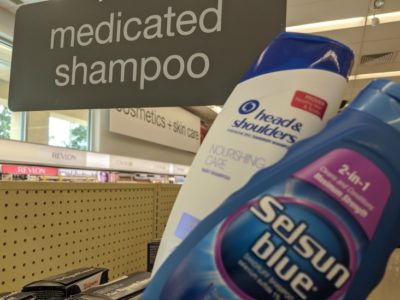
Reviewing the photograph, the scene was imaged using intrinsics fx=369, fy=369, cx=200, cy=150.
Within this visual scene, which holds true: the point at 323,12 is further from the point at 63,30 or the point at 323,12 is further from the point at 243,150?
the point at 243,150

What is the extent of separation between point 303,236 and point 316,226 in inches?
0.6

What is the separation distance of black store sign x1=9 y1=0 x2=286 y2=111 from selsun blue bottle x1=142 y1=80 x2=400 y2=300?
2.08ft

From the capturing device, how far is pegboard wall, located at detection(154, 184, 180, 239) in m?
1.51

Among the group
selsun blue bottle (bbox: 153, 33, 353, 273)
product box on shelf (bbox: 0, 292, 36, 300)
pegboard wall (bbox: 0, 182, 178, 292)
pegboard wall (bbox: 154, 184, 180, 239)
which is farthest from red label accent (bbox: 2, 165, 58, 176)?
selsun blue bottle (bbox: 153, 33, 353, 273)

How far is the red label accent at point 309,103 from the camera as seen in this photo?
16.0 inches

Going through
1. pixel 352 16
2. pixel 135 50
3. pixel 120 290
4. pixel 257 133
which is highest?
pixel 352 16

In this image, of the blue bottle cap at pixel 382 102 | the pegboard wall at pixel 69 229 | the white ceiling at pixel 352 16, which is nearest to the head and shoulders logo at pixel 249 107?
the blue bottle cap at pixel 382 102

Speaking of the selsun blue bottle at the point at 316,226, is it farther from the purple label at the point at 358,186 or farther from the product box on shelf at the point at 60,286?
the product box on shelf at the point at 60,286

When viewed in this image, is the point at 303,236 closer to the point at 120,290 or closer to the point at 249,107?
the point at 249,107

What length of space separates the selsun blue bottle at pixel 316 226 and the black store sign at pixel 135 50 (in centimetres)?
63

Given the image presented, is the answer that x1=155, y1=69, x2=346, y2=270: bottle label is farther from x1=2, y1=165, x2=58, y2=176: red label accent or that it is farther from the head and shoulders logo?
x1=2, y1=165, x2=58, y2=176: red label accent

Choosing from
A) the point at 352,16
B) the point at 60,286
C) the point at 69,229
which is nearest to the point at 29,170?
the point at 69,229

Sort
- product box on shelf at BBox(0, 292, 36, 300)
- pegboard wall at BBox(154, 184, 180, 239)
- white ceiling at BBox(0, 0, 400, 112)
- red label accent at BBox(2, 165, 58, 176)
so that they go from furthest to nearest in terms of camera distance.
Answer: white ceiling at BBox(0, 0, 400, 112)
red label accent at BBox(2, 165, 58, 176)
pegboard wall at BBox(154, 184, 180, 239)
product box on shelf at BBox(0, 292, 36, 300)

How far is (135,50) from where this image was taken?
1.10m
